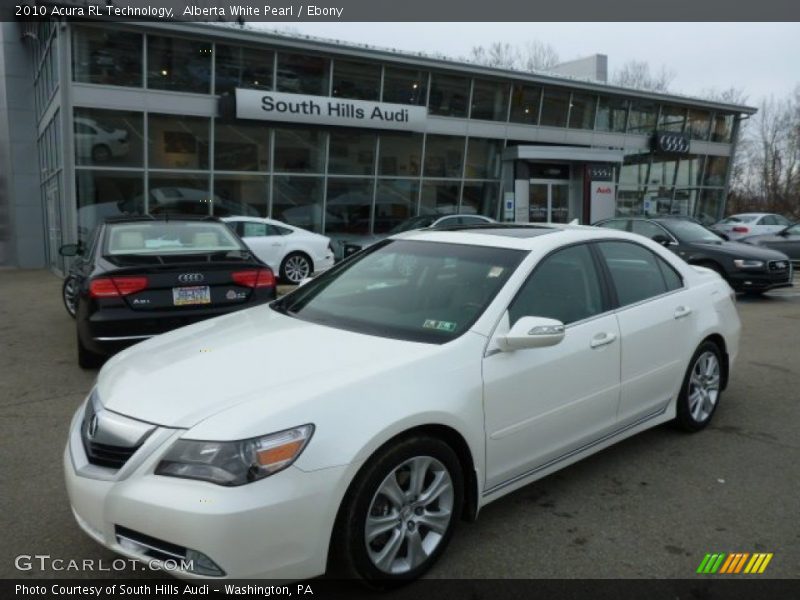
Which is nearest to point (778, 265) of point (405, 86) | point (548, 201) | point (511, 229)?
point (511, 229)

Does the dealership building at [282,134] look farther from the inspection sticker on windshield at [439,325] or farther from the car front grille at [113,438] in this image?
the inspection sticker on windshield at [439,325]

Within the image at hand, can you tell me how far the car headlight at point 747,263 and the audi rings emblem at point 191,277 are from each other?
9.10 m

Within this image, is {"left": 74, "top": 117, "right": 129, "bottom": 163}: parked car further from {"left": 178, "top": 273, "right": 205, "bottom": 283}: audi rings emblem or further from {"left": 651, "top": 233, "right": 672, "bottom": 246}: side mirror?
{"left": 651, "top": 233, "right": 672, "bottom": 246}: side mirror

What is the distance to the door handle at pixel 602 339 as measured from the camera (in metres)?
3.71

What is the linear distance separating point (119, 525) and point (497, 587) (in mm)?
1548

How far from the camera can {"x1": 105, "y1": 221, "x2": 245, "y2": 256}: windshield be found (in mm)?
6652

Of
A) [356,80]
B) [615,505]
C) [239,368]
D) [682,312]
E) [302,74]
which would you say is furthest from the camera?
[356,80]

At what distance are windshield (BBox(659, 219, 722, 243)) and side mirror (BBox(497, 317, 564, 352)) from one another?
10.0 meters

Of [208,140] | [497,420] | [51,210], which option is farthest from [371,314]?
[51,210]

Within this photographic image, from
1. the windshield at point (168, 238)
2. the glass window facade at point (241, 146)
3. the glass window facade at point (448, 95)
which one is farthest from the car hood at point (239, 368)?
the glass window facade at point (448, 95)

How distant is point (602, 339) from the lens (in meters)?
3.77

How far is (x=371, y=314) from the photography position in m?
3.64

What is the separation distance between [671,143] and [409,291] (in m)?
26.9

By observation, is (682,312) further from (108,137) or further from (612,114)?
(612,114)
